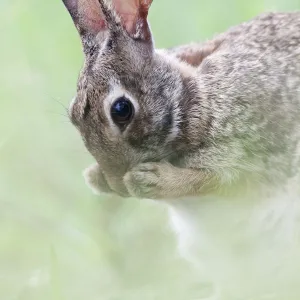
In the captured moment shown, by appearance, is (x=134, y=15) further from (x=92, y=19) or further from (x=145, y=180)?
(x=145, y=180)

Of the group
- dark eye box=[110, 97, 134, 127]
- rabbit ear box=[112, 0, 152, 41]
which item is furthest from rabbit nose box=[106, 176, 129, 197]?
rabbit ear box=[112, 0, 152, 41]

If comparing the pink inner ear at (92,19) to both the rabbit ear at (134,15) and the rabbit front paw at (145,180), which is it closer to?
the rabbit ear at (134,15)

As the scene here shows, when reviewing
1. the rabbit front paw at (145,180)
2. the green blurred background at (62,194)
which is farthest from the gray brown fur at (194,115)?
the green blurred background at (62,194)

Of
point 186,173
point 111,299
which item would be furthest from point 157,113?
point 111,299

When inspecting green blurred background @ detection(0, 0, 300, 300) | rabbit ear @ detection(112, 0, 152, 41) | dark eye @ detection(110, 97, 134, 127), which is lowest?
green blurred background @ detection(0, 0, 300, 300)

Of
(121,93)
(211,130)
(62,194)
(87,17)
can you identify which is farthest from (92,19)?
(62,194)

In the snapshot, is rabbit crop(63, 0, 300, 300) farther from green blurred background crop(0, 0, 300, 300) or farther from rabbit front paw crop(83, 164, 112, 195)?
green blurred background crop(0, 0, 300, 300)

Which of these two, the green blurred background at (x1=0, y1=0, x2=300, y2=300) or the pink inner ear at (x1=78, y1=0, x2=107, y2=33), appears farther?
the green blurred background at (x1=0, y1=0, x2=300, y2=300)
